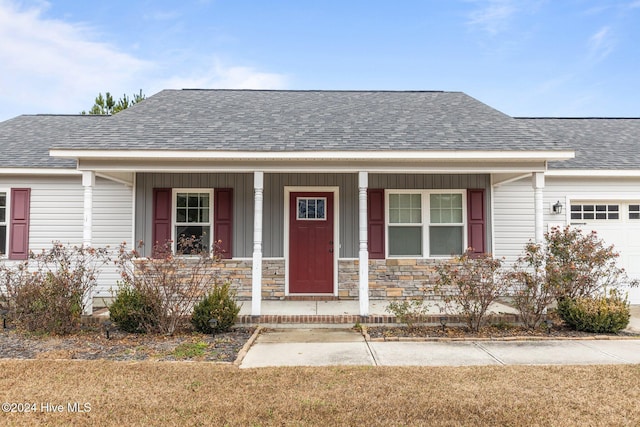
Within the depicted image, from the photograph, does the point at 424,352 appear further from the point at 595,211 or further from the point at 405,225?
the point at 595,211

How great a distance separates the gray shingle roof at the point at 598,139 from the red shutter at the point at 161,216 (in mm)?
7573

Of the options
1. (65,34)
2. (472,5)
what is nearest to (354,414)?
(472,5)

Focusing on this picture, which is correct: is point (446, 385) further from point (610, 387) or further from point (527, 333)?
point (527, 333)

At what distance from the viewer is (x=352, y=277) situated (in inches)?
310

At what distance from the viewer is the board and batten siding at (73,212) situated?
805 centimetres

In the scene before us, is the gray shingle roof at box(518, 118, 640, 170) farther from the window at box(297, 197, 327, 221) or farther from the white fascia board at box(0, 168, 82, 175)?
the white fascia board at box(0, 168, 82, 175)

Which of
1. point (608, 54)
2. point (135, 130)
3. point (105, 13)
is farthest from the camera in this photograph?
point (608, 54)

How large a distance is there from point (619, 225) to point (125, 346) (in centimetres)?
928

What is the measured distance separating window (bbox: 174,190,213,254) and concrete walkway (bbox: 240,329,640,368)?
2.95m

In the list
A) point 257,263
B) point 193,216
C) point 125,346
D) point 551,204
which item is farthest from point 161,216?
point 551,204

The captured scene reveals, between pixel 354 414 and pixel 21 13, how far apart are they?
15651 mm

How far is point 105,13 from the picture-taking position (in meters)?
13.5

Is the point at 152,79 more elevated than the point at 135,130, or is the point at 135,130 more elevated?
the point at 152,79

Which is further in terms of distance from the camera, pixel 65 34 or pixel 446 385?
pixel 65 34
